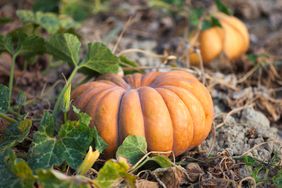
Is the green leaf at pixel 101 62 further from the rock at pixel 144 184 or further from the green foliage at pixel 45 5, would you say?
the green foliage at pixel 45 5

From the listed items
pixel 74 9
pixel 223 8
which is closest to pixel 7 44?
pixel 74 9

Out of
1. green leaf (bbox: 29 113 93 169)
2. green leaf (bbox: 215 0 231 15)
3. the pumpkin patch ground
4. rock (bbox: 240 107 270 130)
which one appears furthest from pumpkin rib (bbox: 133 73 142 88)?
green leaf (bbox: 215 0 231 15)

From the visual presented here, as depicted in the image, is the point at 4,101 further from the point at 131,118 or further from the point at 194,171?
the point at 194,171

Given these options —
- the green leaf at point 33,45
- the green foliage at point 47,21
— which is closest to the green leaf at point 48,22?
the green foliage at point 47,21

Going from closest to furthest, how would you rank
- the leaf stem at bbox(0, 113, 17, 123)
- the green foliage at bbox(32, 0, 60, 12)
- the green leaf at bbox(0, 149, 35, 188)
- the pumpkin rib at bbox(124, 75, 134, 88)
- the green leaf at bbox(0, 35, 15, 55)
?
the green leaf at bbox(0, 149, 35, 188) → the leaf stem at bbox(0, 113, 17, 123) → the pumpkin rib at bbox(124, 75, 134, 88) → the green leaf at bbox(0, 35, 15, 55) → the green foliage at bbox(32, 0, 60, 12)

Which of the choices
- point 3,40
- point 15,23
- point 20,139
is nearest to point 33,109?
point 3,40

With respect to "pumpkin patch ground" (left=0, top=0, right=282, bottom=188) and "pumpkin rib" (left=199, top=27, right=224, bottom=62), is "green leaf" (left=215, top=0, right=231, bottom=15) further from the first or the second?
"pumpkin rib" (left=199, top=27, right=224, bottom=62)

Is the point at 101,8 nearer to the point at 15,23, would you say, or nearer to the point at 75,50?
the point at 15,23

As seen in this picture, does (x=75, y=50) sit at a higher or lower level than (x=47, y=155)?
higher
